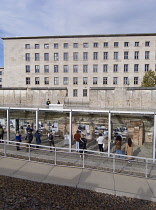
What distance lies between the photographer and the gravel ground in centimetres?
381

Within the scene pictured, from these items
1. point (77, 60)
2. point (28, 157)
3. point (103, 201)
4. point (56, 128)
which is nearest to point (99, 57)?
point (77, 60)

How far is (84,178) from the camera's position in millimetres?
5371

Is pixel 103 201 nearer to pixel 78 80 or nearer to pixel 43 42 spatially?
pixel 78 80

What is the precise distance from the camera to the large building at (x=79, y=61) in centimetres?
3322

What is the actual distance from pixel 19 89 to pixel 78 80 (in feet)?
73.5

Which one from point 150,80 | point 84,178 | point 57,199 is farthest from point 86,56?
point 57,199

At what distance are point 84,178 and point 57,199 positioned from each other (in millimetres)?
1518

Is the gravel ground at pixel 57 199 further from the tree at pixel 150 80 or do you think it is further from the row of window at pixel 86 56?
the row of window at pixel 86 56

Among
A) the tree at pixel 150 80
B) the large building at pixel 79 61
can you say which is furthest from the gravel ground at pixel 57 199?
the large building at pixel 79 61

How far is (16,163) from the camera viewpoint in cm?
646

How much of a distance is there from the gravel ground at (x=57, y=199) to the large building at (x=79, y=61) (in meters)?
29.9

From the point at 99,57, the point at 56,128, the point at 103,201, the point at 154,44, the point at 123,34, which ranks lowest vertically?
the point at 103,201

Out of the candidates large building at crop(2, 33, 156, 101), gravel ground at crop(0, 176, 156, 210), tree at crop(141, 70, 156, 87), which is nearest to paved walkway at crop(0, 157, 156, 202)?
gravel ground at crop(0, 176, 156, 210)

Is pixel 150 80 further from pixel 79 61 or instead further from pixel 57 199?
pixel 57 199
